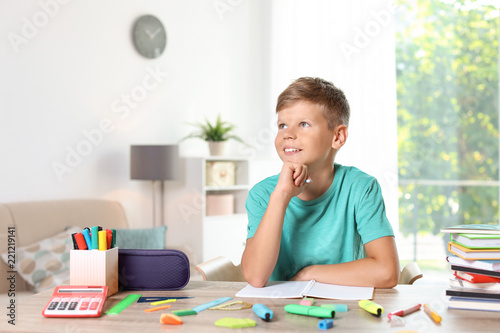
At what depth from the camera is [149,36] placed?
402cm

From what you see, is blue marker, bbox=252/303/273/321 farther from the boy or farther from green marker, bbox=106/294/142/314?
the boy

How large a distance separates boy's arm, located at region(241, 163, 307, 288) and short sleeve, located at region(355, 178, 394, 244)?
0.70 ft

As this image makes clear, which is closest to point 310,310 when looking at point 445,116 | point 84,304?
point 84,304

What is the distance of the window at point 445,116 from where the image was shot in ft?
15.5

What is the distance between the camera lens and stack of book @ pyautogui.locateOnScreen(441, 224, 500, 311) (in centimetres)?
112

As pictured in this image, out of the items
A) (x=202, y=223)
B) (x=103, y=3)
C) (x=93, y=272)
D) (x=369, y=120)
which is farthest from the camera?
(x=369, y=120)

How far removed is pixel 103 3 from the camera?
369 centimetres

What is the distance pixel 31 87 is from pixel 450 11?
3.49 meters

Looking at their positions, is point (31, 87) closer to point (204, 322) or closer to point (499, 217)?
point (204, 322)

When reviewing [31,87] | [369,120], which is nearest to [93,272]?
[31,87]

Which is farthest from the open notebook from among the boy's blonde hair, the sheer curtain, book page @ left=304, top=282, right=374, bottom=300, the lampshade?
the sheer curtain

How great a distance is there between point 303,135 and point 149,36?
274 cm

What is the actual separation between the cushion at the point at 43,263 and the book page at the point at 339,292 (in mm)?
1727

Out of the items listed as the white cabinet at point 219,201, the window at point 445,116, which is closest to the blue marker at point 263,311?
the white cabinet at point 219,201
